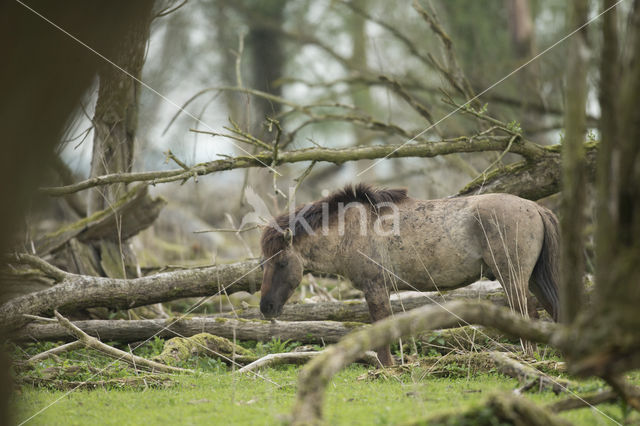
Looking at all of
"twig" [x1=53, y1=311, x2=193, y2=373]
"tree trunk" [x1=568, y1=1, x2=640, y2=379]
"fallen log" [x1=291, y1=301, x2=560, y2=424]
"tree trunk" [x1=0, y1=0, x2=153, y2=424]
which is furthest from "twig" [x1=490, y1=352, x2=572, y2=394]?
"tree trunk" [x1=0, y1=0, x2=153, y2=424]

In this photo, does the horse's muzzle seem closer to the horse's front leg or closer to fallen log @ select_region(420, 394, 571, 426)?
the horse's front leg

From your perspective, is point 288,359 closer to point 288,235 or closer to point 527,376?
point 288,235

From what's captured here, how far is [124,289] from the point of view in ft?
26.4

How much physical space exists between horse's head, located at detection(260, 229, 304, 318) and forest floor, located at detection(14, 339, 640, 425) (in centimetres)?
81

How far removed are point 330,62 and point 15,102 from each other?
22.3m

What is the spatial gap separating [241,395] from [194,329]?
255 cm

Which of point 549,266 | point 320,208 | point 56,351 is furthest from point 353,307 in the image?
point 56,351

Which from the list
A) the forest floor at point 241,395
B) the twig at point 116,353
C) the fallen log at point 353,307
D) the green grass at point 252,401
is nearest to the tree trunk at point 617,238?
the forest floor at point 241,395

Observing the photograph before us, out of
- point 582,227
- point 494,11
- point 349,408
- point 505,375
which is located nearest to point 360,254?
point 505,375

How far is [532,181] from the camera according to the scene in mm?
8461

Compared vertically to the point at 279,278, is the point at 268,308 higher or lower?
lower

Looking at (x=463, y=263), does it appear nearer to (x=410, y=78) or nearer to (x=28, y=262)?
(x=28, y=262)

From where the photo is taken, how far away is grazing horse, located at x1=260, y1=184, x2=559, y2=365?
674 centimetres

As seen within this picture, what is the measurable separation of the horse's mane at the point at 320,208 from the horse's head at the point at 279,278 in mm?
92
